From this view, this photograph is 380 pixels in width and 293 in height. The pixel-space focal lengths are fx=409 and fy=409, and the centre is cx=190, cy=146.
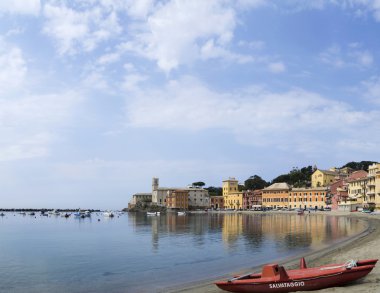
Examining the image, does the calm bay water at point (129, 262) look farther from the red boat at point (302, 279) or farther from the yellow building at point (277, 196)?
the yellow building at point (277, 196)

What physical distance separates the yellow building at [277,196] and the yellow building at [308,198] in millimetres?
2445

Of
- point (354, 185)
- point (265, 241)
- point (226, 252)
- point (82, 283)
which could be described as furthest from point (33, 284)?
point (354, 185)

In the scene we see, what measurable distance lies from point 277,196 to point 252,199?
1735cm

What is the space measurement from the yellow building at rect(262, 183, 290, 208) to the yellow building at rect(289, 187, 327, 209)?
96.3 inches

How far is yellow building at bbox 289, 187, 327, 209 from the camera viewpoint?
160000 mm

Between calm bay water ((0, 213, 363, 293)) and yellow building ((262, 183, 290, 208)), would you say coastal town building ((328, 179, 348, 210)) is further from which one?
calm bay water ((0, 213, 363, 293))

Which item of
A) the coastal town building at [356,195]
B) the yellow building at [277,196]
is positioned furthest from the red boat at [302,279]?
the yellow building at [277,196]

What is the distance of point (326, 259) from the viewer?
3278 centimetres

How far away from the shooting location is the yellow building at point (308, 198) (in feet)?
525

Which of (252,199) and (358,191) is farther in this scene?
(252,199)

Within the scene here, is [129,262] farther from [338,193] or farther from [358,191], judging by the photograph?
[338,193]

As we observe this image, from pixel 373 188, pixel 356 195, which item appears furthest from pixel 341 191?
pixel 373 188

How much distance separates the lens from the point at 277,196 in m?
177

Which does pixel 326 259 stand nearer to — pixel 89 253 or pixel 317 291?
pixel 317 291
